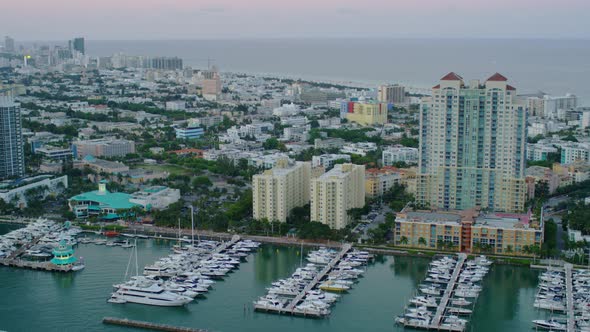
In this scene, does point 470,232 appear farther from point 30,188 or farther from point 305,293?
point 30,188

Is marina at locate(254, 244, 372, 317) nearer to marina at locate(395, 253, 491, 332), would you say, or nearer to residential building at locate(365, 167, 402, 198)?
marina at locate(395, 253, 491, 332)

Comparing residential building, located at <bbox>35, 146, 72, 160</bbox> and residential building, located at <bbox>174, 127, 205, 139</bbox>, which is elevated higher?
residential building, located at <bbox>174, 127, 205, 139</bbox>

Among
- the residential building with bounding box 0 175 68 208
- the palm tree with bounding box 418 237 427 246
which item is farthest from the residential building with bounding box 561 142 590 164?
the residential building with bounding box 0 175 68 208

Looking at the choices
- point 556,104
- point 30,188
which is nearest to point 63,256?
point 30,188

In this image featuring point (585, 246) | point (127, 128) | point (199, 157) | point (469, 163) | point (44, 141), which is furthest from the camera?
point (127, 128)

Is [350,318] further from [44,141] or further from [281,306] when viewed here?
[44,141]

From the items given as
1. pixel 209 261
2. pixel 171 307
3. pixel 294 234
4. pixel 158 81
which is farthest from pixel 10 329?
pixel 158 81

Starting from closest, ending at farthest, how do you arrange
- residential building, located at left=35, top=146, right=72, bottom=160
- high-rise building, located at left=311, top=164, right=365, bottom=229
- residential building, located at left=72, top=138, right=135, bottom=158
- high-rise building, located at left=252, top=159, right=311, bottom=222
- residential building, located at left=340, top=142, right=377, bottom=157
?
high-rise building, located at left=311, top=164, right=365, bottom=229 → high-rise building, located at left=252, top=159, right=311, bottom=222 → residential building, located at left=35, top=146, right=72, bottom=160 → residential building, located at left=72, top=138, right=135, bottom=158 → residential building, located at left=340, top=142, right=377, bottom=157
